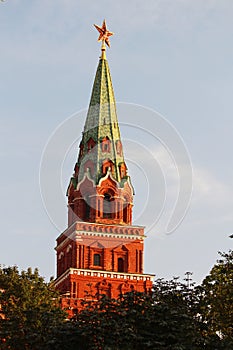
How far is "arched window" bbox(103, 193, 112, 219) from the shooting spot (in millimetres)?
93188

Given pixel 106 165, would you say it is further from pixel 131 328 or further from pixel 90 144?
pixel 131 328

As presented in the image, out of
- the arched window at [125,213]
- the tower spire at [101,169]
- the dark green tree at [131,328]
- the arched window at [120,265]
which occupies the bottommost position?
the dark green tree at [131,328]

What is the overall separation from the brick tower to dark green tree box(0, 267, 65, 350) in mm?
19590

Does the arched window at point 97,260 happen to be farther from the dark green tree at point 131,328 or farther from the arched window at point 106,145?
the dark green tree at point 131,328

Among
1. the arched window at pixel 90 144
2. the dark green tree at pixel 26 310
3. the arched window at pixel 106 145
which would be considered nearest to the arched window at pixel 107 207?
the arched window at pixel 106 145

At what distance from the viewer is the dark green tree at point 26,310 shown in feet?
174

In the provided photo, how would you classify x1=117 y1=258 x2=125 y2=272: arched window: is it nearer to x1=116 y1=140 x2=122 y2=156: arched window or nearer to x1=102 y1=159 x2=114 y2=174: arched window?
x1=102 y1=159 x2=114 y2=174: arched window

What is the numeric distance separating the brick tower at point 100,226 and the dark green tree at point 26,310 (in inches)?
771

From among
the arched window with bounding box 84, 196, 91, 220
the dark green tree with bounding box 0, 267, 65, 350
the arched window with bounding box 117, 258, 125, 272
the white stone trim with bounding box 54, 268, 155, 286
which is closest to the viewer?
the dark green tree with bounding box 0, 267, 65, 350

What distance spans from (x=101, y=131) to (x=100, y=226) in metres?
10.0

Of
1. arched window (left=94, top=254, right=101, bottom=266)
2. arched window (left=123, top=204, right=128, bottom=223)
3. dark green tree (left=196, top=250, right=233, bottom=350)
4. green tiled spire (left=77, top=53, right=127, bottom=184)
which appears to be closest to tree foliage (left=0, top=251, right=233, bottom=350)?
dark green tree (left=196, top=250, right=233, bottom=350)

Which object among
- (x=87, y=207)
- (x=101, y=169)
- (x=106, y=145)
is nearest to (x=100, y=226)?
(x=87, y=207)

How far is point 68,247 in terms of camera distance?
94250 mm

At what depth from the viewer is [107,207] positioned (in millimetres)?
93500
